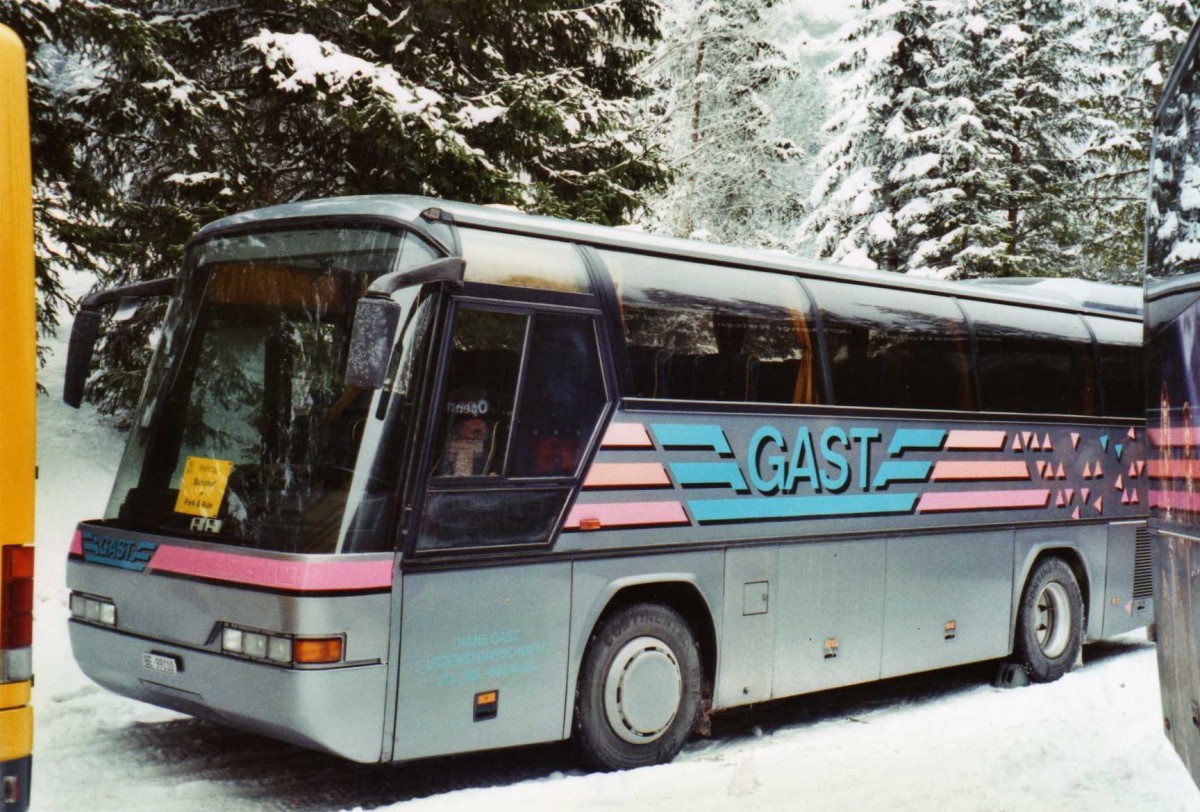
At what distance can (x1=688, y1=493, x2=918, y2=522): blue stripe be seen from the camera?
8008 mm

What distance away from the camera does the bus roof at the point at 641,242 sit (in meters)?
6.76

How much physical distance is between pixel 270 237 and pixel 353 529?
191 centimetres

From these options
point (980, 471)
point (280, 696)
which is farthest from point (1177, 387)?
point (980, 471)

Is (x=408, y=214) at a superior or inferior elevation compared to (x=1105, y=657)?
superior

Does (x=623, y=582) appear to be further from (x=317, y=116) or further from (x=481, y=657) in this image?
(x=317, y=116)

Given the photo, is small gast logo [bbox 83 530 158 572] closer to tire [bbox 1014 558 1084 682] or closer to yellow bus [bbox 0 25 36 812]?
yellow bus [bbox 0 25 36 812]

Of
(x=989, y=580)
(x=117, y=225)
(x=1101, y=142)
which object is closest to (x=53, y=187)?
(x=117, y=225)

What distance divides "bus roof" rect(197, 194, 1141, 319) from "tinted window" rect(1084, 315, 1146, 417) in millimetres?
171

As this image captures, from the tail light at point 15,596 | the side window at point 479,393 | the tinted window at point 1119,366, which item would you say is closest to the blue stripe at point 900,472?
the tinted window at point 1119,366

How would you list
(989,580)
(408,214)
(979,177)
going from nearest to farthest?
(408,214) < (989,580) < (979,177)

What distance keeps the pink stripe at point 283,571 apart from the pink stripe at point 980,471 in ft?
17.3

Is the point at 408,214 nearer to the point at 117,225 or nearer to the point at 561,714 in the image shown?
the point at 561,714

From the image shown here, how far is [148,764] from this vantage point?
713cm

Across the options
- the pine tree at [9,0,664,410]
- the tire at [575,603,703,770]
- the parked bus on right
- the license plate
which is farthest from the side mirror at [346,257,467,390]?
the pine tree at [9,0,664,410]
